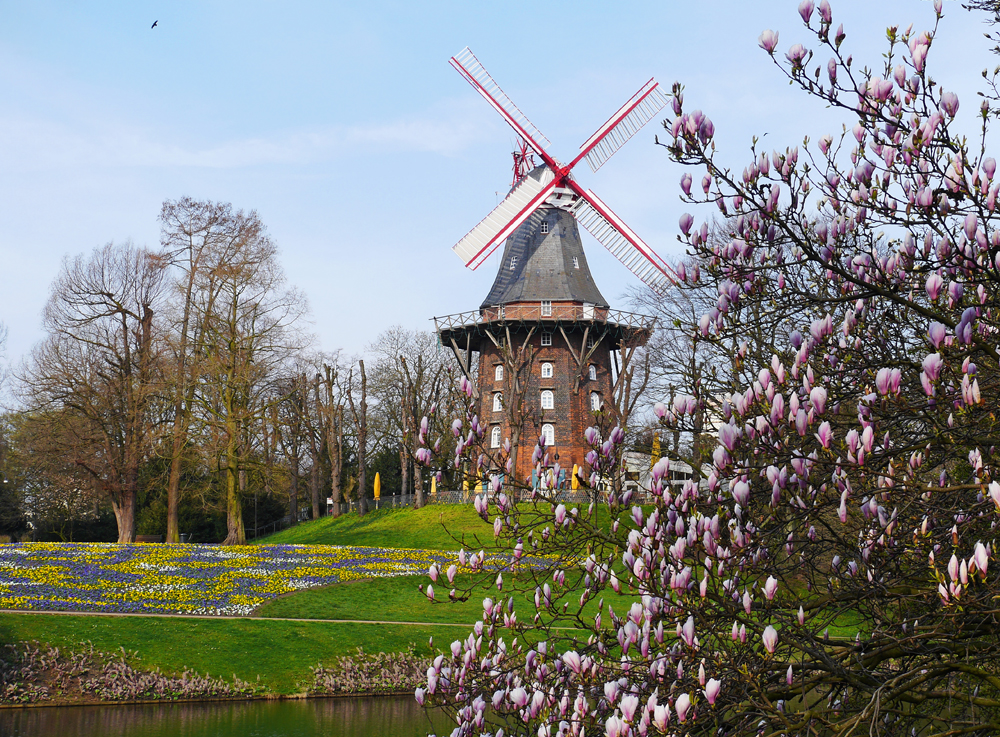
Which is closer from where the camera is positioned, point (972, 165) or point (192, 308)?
point (972, 165)

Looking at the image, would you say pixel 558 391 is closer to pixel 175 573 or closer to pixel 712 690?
pixel 175 573

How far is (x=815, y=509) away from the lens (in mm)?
5098

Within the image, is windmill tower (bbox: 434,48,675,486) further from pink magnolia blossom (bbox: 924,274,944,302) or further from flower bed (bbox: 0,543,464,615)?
pink magnolia blossom (bbox: 924,274,944,302)

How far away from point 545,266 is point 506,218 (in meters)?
3.08

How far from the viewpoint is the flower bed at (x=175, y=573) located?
72.6 ft

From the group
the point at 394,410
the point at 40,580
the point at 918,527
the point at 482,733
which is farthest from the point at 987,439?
the point at 394,410

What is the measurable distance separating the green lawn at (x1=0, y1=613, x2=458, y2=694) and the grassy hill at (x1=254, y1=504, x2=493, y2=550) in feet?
55.0

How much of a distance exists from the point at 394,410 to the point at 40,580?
37.2 metres

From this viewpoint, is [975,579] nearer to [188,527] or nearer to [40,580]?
[40,580]

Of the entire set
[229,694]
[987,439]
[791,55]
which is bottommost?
[229,694]

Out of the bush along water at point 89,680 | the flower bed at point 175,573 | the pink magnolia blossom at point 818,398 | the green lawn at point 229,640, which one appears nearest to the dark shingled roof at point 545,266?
the flower bed at point 175,573

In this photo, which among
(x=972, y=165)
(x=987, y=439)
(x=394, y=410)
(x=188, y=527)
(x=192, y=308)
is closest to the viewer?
(x=987, y=439)

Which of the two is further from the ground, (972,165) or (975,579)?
(972,165)

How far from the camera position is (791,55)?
5.84 m
